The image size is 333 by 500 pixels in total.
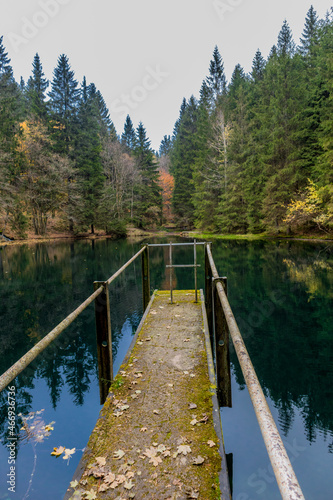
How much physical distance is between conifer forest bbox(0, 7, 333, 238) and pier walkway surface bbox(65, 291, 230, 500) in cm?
2086

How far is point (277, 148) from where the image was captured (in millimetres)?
27781

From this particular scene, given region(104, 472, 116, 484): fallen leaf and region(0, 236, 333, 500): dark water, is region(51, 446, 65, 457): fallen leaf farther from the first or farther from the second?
region(104, 472, 116, 484): fallen leaf

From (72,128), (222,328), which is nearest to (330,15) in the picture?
(72,128)

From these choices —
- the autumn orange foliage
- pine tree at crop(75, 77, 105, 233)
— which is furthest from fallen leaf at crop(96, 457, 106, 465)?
the autumn orange foliage

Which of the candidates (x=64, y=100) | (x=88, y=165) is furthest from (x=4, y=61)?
(x=88, y=165)

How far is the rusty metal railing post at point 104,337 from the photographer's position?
339 cm

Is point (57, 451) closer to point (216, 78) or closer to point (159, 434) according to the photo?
point (159, 434)

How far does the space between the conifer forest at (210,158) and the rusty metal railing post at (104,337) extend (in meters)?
21.4

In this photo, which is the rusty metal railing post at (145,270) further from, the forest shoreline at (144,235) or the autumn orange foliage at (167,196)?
the autumn orange foliage at (167,196)

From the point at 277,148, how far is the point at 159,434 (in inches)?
1160

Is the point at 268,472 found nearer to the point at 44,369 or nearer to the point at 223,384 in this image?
the point at 223,384

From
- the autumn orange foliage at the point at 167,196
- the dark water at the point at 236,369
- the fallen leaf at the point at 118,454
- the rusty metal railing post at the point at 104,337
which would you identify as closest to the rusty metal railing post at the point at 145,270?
the dark water at the point at 236,369

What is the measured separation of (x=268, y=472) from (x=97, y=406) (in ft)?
10.2

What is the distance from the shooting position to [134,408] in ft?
9.95
